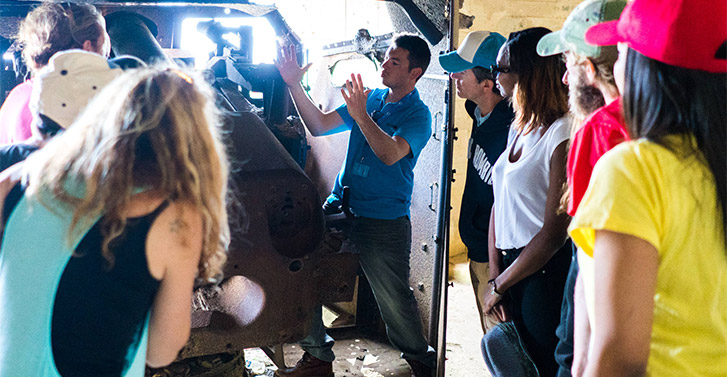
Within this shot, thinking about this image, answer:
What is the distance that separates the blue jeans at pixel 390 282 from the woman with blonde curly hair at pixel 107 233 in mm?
1618

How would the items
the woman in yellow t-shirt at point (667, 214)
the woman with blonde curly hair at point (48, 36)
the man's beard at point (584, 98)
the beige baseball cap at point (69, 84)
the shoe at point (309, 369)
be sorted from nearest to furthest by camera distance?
the woman in yellow t-shirt at point (667, 214) < the beige baseball cap at point (69, 84) < the man's beard at point (584, 98) < the woman with blonde curly hair at point (48, 36) < the shoe at point (309, 369)

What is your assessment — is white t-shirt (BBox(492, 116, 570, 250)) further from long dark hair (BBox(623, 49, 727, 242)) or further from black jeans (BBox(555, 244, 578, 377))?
long dark hair (BBox(623, 49, 727, 242))

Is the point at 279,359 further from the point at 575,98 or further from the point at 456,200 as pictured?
the point at 456,200

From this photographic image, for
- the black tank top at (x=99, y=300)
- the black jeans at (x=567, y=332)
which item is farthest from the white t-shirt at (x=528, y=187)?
the black tank top at (x=99, y=300)

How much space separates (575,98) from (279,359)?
1859 mm

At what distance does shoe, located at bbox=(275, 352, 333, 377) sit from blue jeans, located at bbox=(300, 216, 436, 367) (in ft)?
0.08

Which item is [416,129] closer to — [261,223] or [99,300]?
[261,223]

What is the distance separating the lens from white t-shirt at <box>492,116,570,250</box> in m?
1.95

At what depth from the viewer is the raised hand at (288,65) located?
259cm

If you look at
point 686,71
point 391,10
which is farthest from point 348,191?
point 686,71

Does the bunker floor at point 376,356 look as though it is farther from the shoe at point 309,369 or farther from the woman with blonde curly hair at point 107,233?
the woman with blonde curly hair at point 107,233

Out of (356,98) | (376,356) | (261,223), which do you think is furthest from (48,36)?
(376,356)

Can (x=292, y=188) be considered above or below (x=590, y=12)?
below

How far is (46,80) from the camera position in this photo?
1.43m
